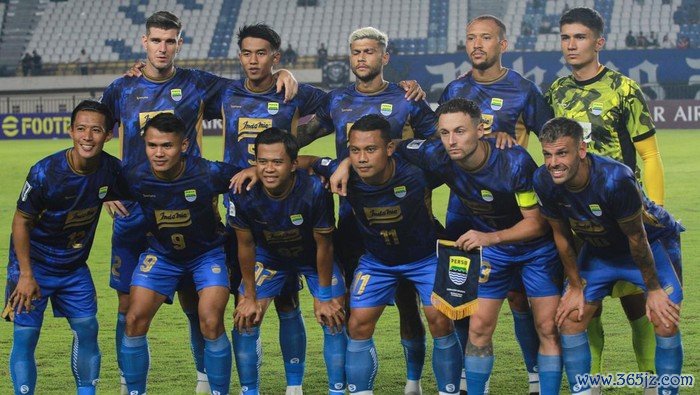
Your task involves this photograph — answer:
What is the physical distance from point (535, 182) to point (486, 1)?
3611cm

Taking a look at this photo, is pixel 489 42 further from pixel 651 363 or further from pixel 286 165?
pixel 651 363

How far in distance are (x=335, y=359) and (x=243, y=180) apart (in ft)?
4.01

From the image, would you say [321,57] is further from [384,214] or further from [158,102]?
[384,214]

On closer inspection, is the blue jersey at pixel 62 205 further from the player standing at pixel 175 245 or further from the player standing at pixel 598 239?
the player standing at pixel 598 239

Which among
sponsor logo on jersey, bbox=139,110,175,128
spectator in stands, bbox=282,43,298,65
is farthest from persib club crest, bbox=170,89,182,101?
spectator in stands, bbox=282,43,298,65

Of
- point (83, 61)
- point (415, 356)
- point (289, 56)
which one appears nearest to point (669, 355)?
point (415, 356)

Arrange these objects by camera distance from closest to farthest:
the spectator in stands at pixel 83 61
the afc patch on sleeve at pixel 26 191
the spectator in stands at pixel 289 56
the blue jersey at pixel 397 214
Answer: the afc patch on sleeve at pixel 26 191 → the blue jersey at pixel 397 214 → the spectator in stands at pixel 289 56 → the spectator in stands at pixel 83 61

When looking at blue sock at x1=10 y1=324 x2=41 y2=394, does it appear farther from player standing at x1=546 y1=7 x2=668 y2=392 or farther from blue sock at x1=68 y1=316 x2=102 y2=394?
player standing at x1=546 y1=7 x2=668 y2=392

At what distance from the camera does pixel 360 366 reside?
640 centimetres

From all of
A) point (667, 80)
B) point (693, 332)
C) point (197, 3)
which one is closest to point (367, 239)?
point (693, 332)

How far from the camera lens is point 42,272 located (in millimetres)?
6484

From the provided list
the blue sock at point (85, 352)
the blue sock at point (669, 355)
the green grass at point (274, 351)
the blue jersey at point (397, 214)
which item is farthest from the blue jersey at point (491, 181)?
the blue sock at point (85, 352)

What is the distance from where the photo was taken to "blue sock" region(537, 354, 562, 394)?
623 cm

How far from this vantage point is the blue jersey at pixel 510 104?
705cm
